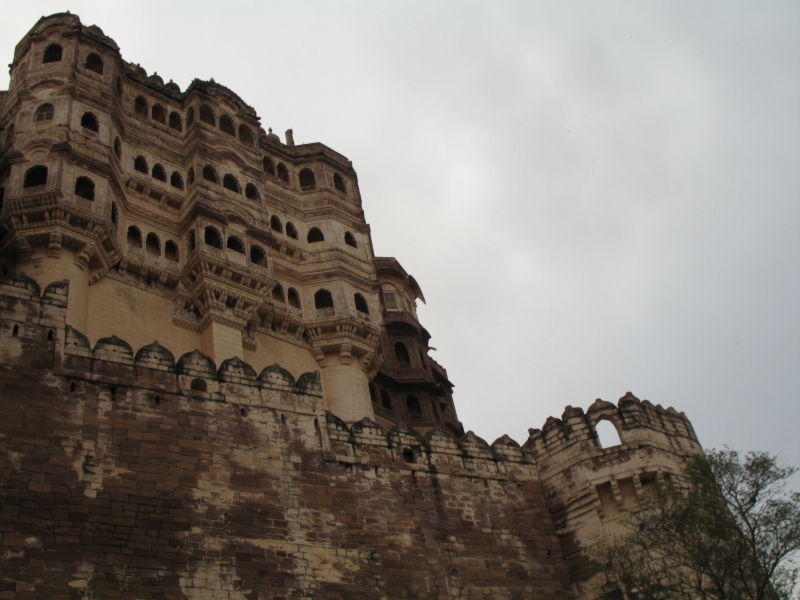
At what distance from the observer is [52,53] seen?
2691cm

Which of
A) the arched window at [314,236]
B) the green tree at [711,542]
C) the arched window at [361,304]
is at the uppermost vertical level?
the arched window at [314,236]

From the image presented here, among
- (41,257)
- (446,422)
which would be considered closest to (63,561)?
(41,257)

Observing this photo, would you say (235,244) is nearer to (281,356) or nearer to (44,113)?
(281,356)

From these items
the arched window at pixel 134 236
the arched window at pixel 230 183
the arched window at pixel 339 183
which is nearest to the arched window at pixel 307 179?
the arched window at pixel 339 183

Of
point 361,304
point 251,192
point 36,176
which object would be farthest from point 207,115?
point 361,304

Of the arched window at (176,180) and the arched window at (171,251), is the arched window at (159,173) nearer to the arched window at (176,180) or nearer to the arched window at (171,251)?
the arched window at (176,180)

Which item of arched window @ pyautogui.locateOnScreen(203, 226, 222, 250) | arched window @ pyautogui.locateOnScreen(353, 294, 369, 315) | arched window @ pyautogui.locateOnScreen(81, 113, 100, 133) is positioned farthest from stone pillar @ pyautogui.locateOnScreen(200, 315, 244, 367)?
arched window @ pyautogui.locateOnScreen(81, 113, 100, 133)

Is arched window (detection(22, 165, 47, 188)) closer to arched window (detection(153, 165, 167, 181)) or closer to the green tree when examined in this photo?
arched window (detection(153, 165, 167, 181))

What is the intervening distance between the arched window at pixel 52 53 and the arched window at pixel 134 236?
6077 millimetres

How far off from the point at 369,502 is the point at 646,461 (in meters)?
5.55

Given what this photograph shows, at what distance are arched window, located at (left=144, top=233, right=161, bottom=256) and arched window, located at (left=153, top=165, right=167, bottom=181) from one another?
254 centimetres

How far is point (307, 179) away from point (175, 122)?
5.67 m

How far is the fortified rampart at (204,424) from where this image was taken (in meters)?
12.9

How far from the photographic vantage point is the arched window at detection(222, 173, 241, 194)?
28578 millimetres
